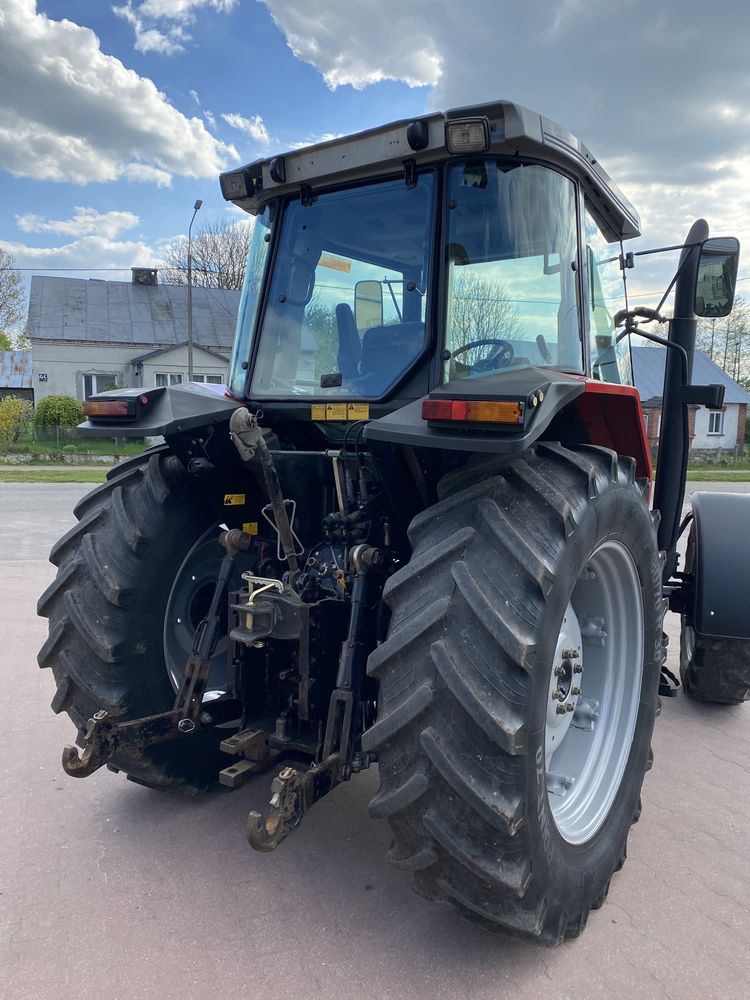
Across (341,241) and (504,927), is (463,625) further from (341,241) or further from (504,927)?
(341,241)

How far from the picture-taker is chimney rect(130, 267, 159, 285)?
119 ft

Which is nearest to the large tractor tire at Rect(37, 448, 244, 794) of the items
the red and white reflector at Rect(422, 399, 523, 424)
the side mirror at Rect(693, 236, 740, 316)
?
the red and white reflector at Rect(422, 399, 523, 424)

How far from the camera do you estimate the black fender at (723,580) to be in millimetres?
3965

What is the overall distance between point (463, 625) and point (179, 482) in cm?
159

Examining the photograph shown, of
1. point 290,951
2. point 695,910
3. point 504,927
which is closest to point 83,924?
point 290,951

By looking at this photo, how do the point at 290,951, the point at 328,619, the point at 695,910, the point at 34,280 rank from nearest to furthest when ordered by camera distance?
the point at 290,951
the point at 695,910
the point at 328,619
the point at 34,280

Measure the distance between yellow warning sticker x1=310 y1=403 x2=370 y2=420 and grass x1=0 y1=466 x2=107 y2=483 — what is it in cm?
1575

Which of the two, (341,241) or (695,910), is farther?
(341,241)

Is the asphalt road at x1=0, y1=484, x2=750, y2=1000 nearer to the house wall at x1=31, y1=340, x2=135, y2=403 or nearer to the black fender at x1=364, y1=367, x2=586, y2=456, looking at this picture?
the black fender at x1=364, y1=367, x2=586, y2=456

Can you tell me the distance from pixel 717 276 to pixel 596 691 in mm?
2011

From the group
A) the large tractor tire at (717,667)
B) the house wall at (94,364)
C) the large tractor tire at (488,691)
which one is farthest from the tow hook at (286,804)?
the house wall at (94,364)

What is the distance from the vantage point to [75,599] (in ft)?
9.61

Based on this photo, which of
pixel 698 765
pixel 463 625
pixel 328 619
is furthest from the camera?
pixel 698 765

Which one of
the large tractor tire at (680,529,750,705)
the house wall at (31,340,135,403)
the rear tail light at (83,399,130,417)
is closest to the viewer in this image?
the rear tail light at (83,399,130,417)
